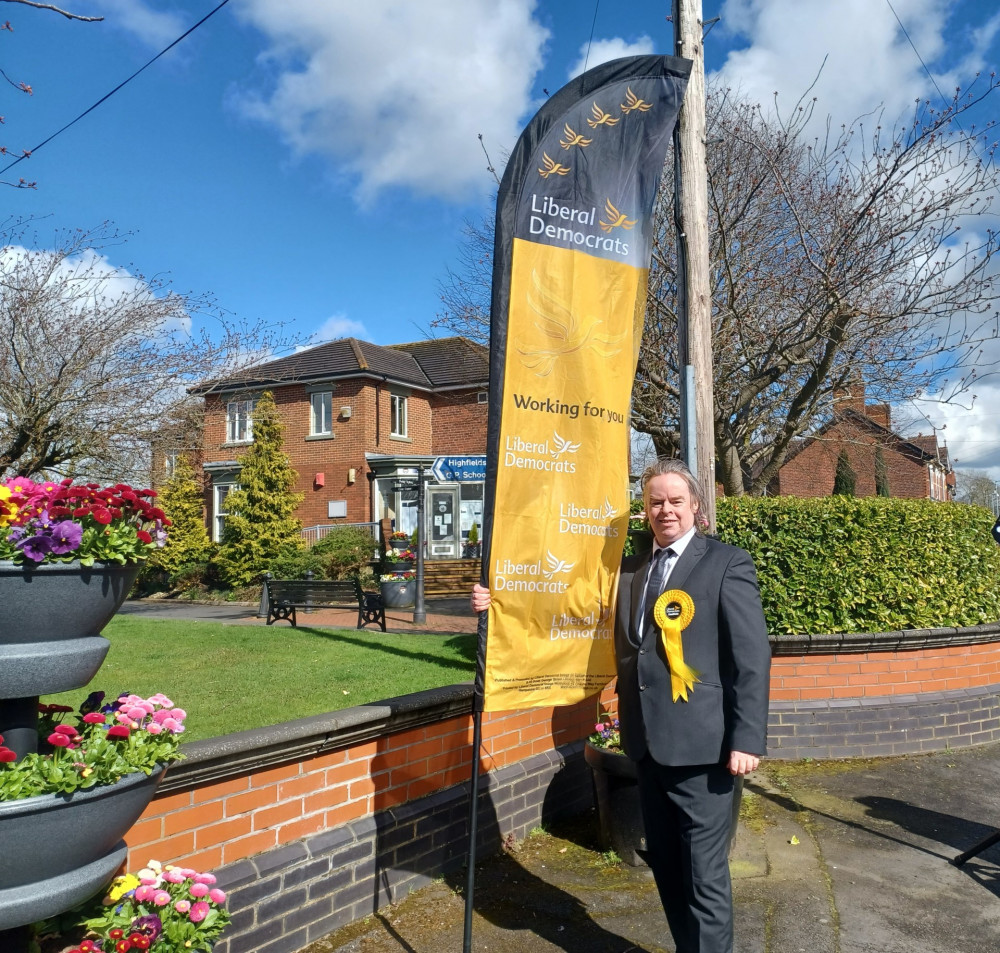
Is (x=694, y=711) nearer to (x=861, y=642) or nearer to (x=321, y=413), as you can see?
(x=861, y=642)

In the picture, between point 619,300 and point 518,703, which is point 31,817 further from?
point 619,300

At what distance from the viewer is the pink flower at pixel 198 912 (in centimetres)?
249

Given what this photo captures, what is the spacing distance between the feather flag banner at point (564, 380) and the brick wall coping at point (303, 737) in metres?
0.68

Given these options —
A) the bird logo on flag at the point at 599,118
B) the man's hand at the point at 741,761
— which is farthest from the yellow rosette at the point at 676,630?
the bird logo on flag at the point at 599,118

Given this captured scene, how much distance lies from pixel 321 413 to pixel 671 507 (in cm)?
2439

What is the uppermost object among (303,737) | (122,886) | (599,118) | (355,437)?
(355,437)

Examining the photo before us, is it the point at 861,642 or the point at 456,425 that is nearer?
the point at 861,642

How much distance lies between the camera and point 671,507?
10.8 feet

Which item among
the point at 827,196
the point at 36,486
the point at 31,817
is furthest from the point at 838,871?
the point at 827,196

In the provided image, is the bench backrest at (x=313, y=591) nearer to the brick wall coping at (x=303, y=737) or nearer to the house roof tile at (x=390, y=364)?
the brick wall coping at (x=303, y=737)

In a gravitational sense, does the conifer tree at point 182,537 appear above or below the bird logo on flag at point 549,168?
below

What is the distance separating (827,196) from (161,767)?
9.33 metres

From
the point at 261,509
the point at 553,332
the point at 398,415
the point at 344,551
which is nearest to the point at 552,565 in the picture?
the point at 553,332

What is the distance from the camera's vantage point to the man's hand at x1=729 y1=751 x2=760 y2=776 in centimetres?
291
